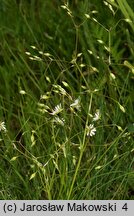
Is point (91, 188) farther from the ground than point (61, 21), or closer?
closer

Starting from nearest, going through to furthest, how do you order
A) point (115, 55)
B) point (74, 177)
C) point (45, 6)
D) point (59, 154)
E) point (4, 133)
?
point (74, 177) → point (59, 154) → point (4, 133) → point (115, 55) → point (45, 6)

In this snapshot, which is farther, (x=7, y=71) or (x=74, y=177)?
(x=7, y=71)

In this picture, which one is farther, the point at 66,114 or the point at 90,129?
the point at 66,114

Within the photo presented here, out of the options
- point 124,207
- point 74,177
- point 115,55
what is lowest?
point 124,207

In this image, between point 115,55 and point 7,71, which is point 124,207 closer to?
point 115,55

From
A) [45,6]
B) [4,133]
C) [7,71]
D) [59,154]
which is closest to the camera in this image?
[59,154]

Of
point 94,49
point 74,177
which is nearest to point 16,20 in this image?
point 94,49

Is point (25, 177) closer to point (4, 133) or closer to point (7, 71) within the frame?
point (4, 133)
